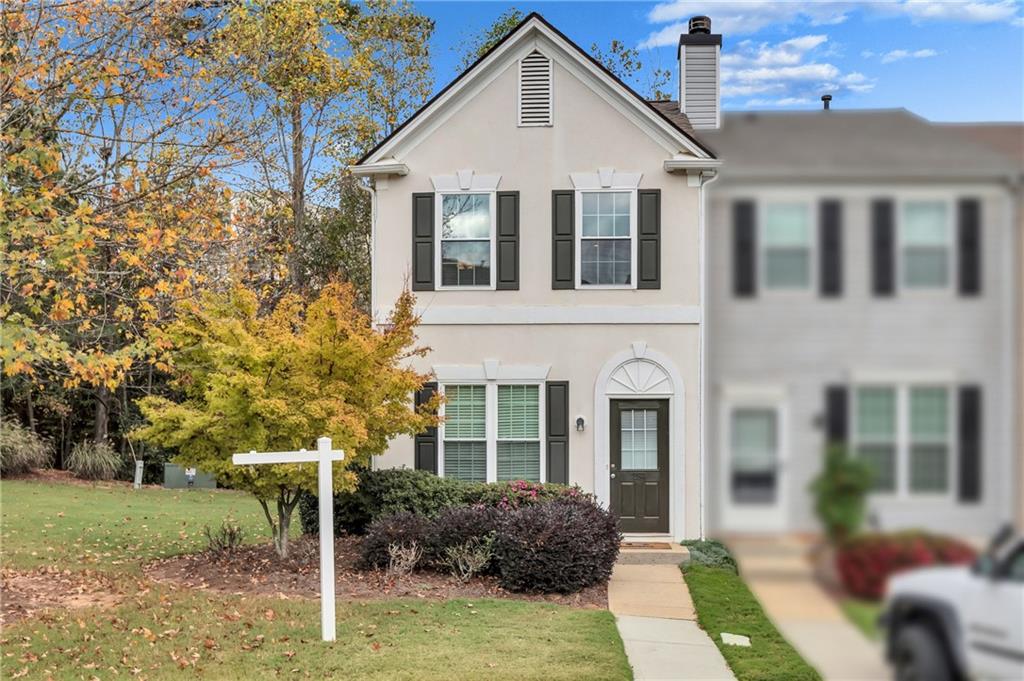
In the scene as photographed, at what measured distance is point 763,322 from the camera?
0.66m

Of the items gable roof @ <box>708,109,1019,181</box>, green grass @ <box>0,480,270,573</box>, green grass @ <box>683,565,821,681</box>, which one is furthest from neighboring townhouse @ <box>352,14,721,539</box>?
gable roof @ <box>708,109,1019,181</box>

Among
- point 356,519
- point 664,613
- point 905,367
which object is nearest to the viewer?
point 905,367

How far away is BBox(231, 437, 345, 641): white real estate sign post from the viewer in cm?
1023

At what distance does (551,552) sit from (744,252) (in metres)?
12.4

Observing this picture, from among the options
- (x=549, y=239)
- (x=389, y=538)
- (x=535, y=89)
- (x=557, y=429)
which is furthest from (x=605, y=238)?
(x=389, y=538)

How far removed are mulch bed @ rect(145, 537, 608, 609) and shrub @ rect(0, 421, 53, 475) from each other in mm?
15981

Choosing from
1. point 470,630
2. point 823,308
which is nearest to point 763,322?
point 823,308

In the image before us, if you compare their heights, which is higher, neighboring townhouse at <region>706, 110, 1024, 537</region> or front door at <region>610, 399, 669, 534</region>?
neighboring townhouse at <region>706, 110, 1024, 537</region>

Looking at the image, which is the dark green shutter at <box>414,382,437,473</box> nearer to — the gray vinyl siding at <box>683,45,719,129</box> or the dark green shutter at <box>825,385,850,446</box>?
the gray vinyl siding at <box>683,45,719,129</box>

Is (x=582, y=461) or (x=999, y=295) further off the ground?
(x=999, y=295)

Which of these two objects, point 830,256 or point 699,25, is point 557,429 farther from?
point 830,256

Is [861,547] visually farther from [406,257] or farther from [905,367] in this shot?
[406,257]

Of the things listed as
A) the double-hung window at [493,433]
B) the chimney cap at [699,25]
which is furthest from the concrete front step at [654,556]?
the chimney cap at [699,25]

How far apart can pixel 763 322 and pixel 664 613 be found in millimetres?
12164
